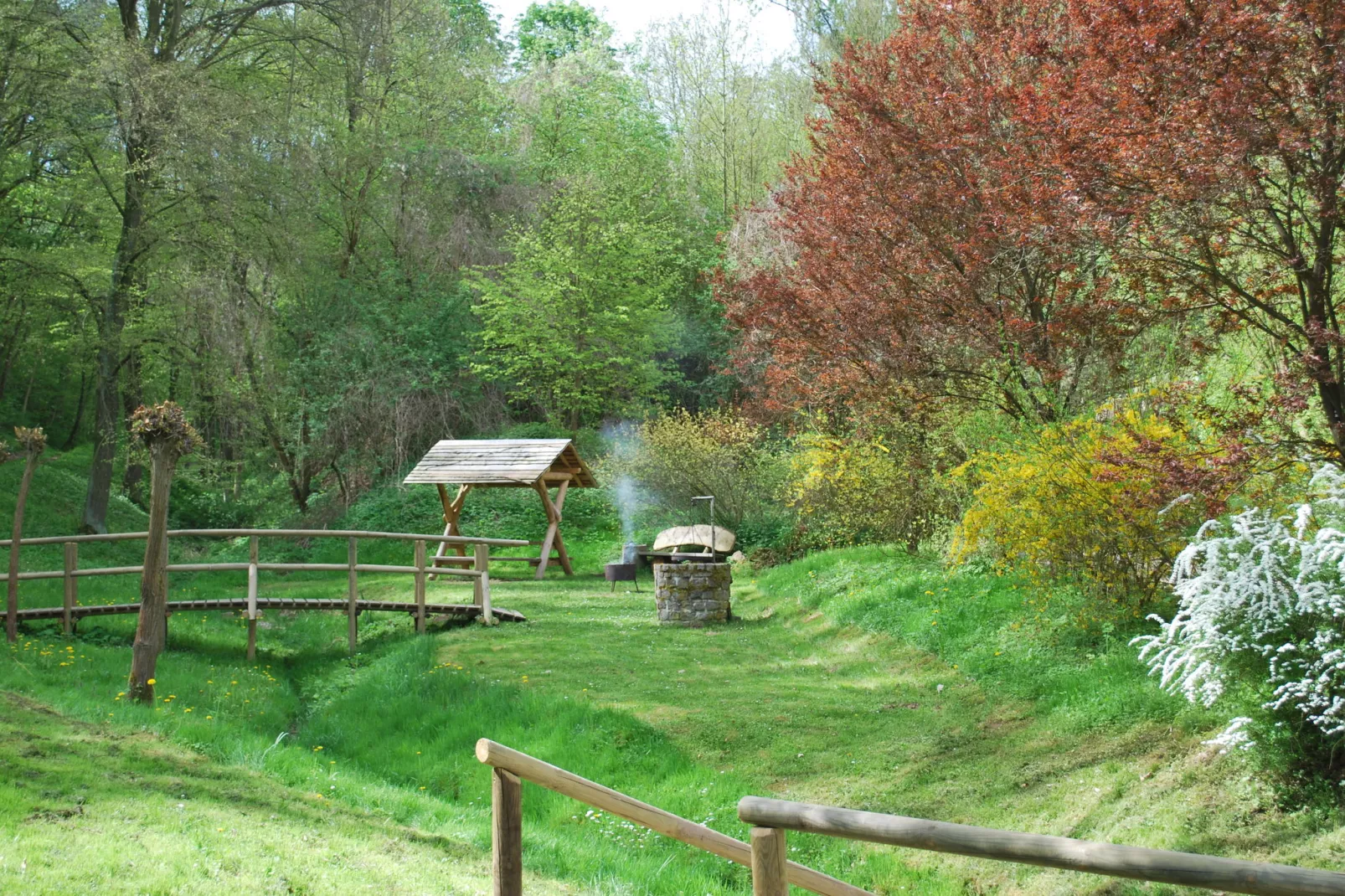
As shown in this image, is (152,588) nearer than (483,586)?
Yes

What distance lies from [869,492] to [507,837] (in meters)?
11.1

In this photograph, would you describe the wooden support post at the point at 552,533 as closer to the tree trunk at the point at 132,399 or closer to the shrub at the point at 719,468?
the shrub at the point at 719,468

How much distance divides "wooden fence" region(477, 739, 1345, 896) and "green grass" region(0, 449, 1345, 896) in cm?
178

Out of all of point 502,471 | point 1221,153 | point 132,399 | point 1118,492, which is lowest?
point 1118,492

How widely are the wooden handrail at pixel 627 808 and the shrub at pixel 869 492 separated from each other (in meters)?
8.96

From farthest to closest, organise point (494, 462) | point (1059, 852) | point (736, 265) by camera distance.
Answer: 1. point (736, 265)
2. point (494, 462)
3. point (1059, 852)

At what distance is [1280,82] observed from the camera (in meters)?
6.53

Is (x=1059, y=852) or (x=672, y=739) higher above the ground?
(x=1059, y=852)

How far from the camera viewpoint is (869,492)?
47.3 ft

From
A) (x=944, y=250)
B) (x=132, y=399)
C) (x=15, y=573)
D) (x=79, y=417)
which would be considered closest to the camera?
(x=944, y=250)

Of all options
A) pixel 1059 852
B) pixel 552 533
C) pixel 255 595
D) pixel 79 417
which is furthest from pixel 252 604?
pixel 79 417

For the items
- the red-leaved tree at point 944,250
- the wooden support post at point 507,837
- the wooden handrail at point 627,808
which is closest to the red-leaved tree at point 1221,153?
the red-leaved tree at point 944,250

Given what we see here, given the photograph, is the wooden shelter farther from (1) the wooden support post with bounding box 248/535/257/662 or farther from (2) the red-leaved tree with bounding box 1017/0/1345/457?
(2) the red-leaved tree with bounding box 1017/0/1345/457

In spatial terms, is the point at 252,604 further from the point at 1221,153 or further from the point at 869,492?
the point at 1221,153
